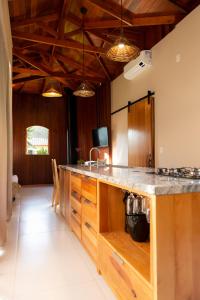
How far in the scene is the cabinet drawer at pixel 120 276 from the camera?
1.31 metres

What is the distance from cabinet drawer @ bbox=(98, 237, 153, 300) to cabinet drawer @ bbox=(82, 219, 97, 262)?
0.54 feet

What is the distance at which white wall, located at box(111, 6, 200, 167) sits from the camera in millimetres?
3730

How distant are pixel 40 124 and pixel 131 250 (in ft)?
27.1

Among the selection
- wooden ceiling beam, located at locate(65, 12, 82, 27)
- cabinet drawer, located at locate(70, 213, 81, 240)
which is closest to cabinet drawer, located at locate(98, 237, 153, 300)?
cabinet drawer, located at locate(70, 213, 81, 240)

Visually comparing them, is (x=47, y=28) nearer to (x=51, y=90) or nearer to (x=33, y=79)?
(x=51, y=90)

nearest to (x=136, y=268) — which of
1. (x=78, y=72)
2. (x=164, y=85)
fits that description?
A: (x=164, y=85)

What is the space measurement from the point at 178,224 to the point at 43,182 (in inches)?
337

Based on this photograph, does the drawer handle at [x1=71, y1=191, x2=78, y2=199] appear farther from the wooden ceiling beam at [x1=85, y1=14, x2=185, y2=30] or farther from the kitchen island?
the wooden ceiling beam at [x1=85, y1=14, x2=185, y2=30]

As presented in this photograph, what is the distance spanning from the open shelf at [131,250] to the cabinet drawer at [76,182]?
911 mm

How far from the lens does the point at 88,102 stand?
8.55 m

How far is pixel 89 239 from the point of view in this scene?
2322 millimetres

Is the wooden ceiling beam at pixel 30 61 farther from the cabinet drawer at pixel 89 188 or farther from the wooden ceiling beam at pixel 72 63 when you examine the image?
the cabinet drawer at pixel 89 188

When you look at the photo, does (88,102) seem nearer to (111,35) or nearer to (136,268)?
(111,35)

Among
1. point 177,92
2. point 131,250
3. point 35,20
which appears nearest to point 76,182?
point 131,250
